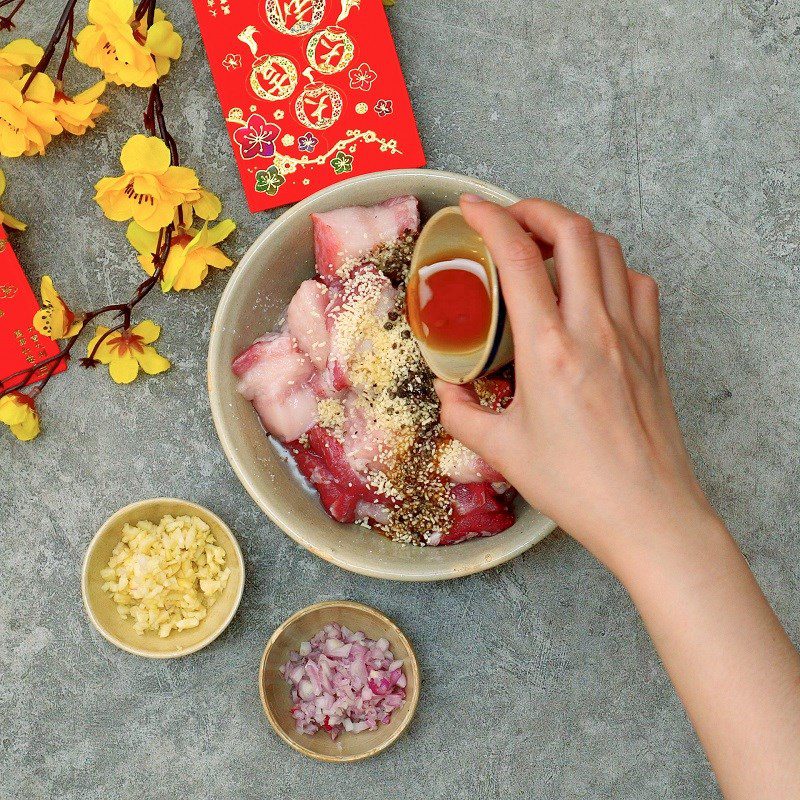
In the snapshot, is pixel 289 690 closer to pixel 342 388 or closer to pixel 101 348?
pixel 342 388

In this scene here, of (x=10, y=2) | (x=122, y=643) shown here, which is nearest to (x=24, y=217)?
(x=10, y=2)

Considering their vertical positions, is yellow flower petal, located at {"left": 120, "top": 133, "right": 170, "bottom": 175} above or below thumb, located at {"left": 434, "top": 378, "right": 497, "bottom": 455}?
above

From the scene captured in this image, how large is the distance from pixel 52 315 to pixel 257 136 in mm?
542

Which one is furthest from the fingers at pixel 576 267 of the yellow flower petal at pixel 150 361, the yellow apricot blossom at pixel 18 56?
the yellow apricot blossom at pixel 18 56

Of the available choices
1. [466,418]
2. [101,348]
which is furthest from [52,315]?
[466,418]

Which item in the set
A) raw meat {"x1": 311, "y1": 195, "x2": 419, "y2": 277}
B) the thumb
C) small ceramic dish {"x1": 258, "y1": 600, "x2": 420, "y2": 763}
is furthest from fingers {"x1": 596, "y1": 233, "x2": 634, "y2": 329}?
small ceramic dish {"x1": 258, "y1": 600, "x2": 420, "y2": 763}

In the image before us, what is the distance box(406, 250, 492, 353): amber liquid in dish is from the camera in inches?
54.5

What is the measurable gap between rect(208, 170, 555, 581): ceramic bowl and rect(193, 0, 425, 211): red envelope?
0.18 metres

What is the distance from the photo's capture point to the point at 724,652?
1068 millimetres

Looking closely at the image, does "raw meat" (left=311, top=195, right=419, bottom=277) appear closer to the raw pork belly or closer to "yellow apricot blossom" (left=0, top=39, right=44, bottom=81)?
the raw pork belly

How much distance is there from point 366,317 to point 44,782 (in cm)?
122

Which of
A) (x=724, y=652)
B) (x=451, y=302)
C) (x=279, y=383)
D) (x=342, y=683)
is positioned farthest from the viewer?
(x=342, y=683)

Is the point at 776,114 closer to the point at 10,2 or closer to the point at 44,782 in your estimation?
the point at 10,2

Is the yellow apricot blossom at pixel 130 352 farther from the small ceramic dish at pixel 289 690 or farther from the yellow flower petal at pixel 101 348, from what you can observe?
the small ceramic dish at pixel 289 690
